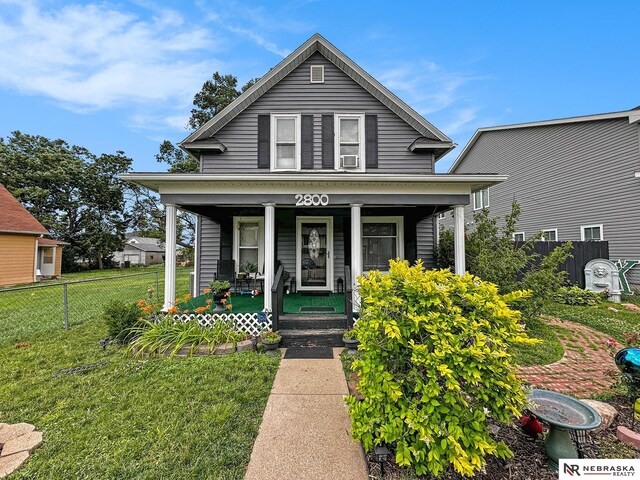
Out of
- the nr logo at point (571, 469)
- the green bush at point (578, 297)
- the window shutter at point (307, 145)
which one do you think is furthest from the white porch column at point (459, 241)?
the green bush at point (578, 297)

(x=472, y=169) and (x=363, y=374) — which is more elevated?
(x=472, y=169)

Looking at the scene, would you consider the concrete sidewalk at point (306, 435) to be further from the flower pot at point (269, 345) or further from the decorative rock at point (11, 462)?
the decorative rock at point (11, 462)

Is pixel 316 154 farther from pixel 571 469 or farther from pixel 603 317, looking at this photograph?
pixel 603 317

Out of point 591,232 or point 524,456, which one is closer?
point 524,456

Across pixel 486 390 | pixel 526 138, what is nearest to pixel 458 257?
pixel 486 390

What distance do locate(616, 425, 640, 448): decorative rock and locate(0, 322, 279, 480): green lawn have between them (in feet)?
11.0

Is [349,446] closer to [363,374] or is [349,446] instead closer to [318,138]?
[363,374]

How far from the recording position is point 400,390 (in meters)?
2.16

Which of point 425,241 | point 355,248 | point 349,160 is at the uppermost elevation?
point 349,160

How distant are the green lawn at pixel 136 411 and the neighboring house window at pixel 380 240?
14.3 feet

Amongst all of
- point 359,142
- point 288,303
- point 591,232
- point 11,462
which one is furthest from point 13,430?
point 591,232

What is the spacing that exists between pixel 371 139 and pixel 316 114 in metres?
1.63

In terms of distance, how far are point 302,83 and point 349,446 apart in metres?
8.05

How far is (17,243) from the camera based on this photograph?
576 inches
